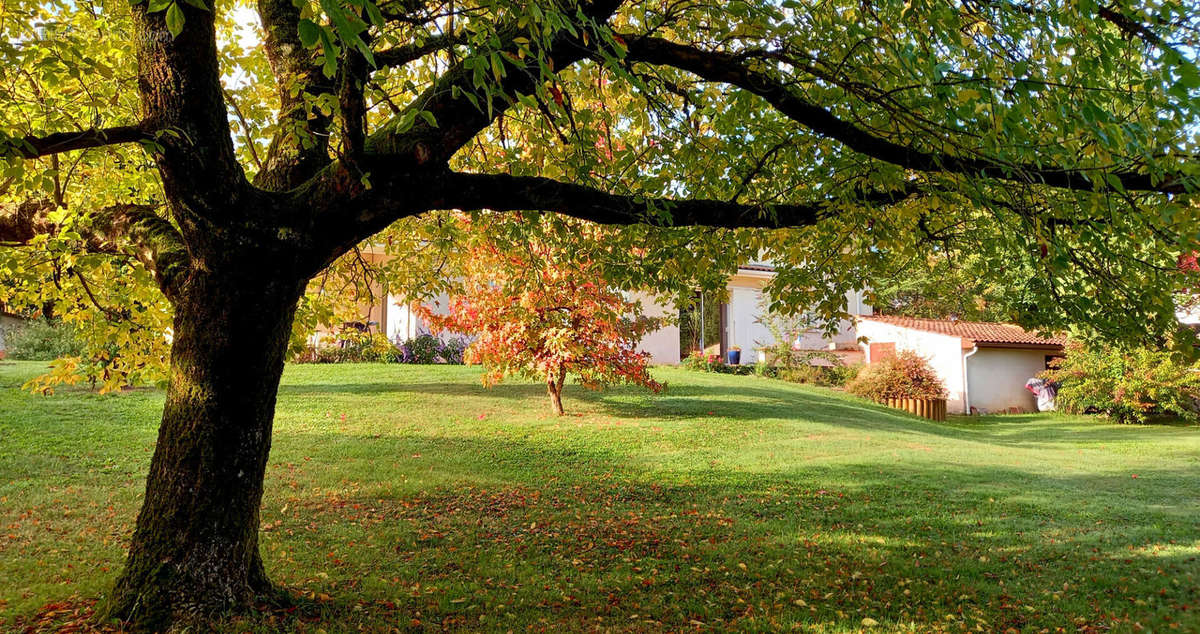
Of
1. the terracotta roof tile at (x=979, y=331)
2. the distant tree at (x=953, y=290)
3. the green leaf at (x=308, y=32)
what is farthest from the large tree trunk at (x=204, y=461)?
the terracotta roof tile at (x=979, y=331)

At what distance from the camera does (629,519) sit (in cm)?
757

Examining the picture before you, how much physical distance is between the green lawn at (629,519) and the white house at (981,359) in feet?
22.5

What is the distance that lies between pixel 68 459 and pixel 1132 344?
460 inches

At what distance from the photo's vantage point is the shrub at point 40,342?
1812 centimetres

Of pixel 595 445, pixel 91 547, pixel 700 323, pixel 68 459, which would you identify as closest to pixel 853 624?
pixel 91 547

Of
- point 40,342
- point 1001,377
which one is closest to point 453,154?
point 40,342

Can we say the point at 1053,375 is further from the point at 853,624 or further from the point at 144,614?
the point at 144,614

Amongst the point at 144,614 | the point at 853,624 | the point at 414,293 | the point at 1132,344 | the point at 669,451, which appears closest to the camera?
the point at 144,614

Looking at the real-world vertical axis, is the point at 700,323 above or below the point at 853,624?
above

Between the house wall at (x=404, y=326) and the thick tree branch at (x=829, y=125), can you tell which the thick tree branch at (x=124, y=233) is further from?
the house wall at (x=404, y=326)

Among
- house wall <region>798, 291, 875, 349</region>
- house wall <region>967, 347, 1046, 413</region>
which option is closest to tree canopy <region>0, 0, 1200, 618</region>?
house wall <region>967, 347, 1046, 413</region>

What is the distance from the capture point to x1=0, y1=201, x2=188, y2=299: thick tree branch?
4477mm

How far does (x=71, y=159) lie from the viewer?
631 cm

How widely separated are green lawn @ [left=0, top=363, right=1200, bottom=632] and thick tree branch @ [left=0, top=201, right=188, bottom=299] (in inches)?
89.3
